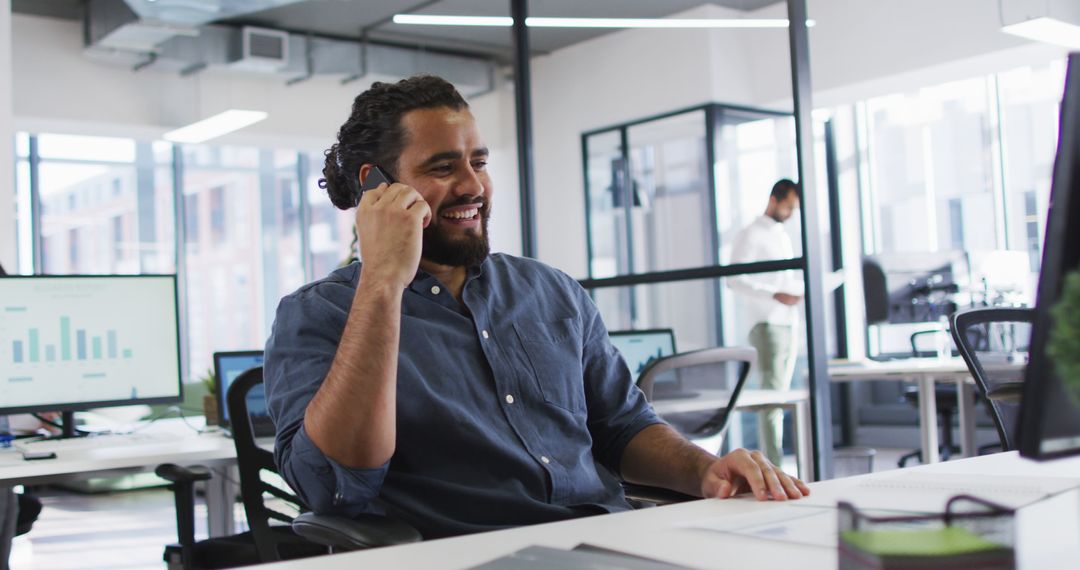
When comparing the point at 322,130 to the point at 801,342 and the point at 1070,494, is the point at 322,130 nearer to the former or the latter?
the point at 801,342

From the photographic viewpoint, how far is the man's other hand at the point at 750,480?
4.30 feet

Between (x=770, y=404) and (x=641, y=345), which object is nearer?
(x=770, y=404)

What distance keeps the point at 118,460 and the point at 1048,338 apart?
2224 mm

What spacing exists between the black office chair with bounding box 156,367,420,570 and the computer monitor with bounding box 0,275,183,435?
2.18 feet

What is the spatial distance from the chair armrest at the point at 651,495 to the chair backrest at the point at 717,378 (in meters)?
1.51

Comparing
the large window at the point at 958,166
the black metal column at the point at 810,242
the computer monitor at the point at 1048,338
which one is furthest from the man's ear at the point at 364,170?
the large window at the point at 958,166

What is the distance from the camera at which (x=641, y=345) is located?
13.5 ft

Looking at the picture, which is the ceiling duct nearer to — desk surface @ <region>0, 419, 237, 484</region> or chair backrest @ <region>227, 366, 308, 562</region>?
desk surface @ <region>0, 419, 237, 484</region>

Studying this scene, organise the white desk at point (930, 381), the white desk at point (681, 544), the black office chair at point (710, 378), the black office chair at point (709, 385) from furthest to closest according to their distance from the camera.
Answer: the white desk at point (930, 381), the black office chair at point (709, 385), the black office chair at point (710, 378), the white desk at point (681, 544)

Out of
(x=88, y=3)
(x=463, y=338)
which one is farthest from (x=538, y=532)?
(x=88, y=3)

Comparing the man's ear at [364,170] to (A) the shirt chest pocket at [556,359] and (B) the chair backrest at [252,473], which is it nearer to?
(A) the shirt chest pocket at [556,359]

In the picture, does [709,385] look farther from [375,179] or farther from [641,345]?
[375,179]

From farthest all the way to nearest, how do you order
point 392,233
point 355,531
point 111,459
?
point 111,459 → point 392,233 → point 355,531

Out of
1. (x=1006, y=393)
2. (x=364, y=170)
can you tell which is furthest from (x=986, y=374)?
(x=364, y=170)
